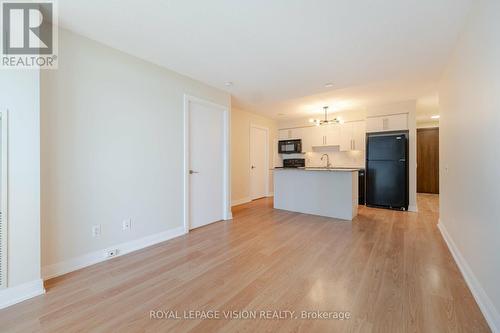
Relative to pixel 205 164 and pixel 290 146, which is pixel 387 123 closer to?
pixel 290 146

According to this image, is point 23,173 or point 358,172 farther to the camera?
point 358,172

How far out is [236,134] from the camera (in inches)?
210

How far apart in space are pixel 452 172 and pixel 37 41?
181 inches

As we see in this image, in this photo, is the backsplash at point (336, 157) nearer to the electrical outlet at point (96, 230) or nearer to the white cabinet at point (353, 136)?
the white cabinet at point (353, 136)

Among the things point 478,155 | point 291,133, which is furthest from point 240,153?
point 478,155

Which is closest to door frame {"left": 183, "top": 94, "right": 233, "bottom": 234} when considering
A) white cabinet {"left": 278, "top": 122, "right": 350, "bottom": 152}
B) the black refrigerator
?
white cabinet {"left": 278, "top": 122, "right": 350, "bottom": 152}

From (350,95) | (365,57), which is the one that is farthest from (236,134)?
(365,57)

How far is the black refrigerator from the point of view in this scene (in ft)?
14.9

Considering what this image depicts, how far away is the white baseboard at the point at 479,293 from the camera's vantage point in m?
1.38

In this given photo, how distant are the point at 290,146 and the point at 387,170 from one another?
262 centimetres

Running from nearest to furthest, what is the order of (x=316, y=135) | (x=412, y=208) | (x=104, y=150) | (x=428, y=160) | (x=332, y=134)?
1. (x=104, y=150)
2. (x=412, y=208)
3. (x=332, y=134)
4. (x=316, y=135)
5. (x=428, y=160)

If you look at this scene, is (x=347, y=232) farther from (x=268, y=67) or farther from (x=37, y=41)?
(x=37, y=41)

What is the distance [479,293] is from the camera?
1651mm

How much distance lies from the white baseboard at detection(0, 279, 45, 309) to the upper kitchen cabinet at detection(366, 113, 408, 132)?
19.7 feet
